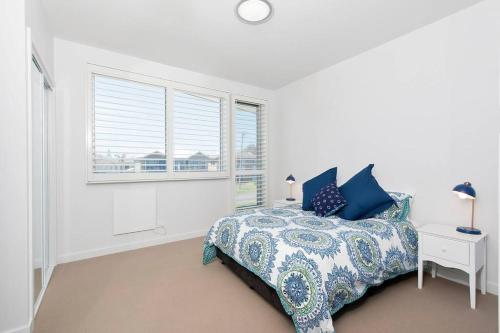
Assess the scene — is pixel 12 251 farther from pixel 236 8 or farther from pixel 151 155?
pixel 236 8

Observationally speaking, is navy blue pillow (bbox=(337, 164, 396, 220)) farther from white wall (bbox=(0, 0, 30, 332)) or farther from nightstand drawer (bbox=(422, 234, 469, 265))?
white wall (bbox=(0, 0, 30, 332))

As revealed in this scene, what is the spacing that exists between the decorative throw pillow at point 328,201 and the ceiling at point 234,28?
1.77 m

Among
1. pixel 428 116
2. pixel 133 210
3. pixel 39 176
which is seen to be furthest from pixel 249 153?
pixel 39 176

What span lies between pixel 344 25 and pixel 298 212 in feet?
6.90

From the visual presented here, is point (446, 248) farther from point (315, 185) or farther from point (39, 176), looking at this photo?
point (39, 176)

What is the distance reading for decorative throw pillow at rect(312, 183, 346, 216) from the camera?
2.62 meters

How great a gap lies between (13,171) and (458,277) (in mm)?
Answer: 3745

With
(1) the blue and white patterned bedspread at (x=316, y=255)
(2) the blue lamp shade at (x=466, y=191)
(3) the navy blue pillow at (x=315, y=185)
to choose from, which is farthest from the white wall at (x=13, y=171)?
(2) the blue lamp shade at (x=466, y=191)

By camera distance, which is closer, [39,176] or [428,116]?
[39,176]

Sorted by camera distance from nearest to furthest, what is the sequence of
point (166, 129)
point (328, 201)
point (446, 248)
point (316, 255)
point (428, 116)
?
point (316, 255) < point (446, 248) < point (428, 116) < point (328, 201) < point (166, 129)

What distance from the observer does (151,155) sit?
10.7ft

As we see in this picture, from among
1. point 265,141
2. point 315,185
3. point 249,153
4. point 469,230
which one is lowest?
point 469,230

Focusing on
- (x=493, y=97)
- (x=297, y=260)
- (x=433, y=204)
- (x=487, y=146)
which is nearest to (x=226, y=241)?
(x=297, y=260)

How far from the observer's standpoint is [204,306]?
6.19 ft
